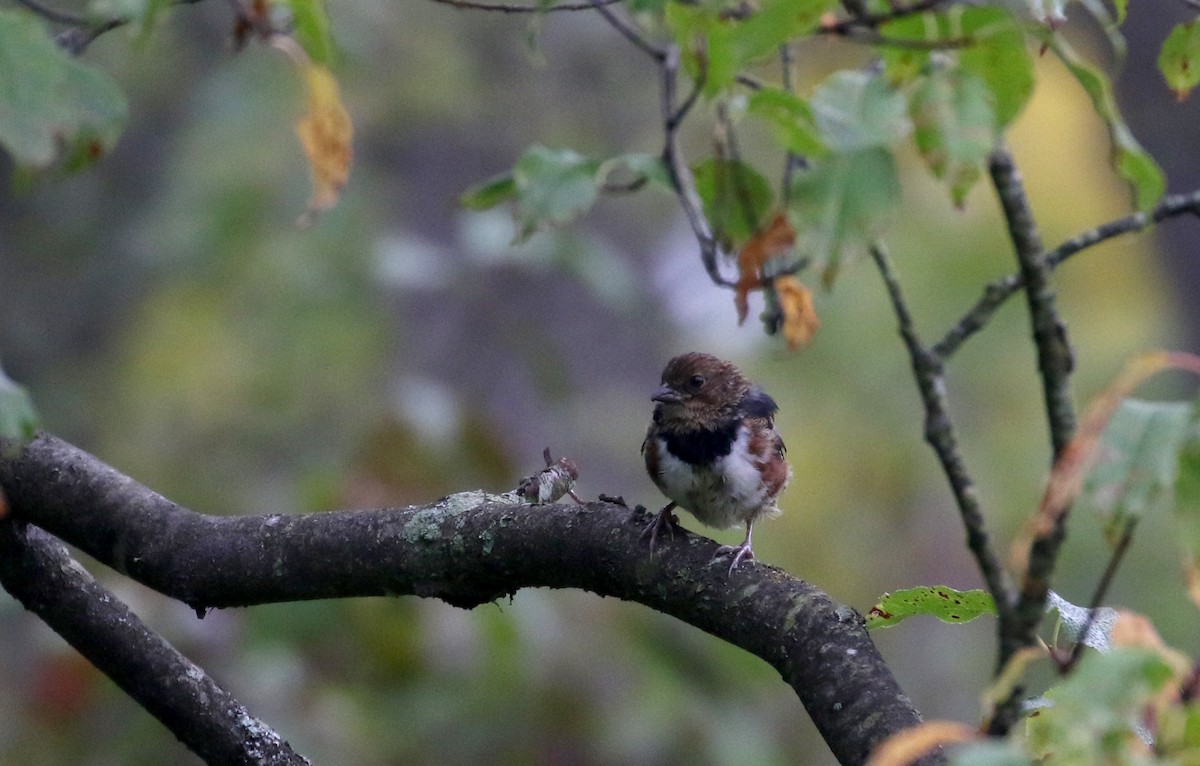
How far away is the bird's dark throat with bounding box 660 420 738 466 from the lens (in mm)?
3471

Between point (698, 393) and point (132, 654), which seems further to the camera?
point (698, 393)

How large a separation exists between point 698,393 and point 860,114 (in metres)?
2.34

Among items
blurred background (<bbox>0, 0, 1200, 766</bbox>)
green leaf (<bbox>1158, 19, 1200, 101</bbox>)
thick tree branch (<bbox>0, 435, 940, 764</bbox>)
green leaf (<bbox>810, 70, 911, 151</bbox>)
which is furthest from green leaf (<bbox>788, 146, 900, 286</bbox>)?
blurred background (<bbox>0, 0, 1200, 766</bbox>)

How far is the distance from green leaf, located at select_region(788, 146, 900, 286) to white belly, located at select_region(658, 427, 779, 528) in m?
2.05

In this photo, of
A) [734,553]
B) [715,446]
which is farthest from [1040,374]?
[715,446]

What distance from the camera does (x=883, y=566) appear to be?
7457 millimetres

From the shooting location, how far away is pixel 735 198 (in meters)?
1.63

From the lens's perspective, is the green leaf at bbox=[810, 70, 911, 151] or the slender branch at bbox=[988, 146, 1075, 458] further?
the slender branch at bbox=[988, 146, 1075, 458]

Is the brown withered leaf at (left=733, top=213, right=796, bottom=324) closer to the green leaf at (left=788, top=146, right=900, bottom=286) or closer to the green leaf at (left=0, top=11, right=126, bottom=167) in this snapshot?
the green leaf at (left=788, top=146, right=900, bottom=286)

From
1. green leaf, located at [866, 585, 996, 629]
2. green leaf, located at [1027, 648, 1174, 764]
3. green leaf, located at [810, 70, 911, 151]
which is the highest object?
green leaf, located at [810, 70, 911, 151]

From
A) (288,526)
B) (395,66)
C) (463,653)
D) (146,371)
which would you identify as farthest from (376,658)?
(395,66)

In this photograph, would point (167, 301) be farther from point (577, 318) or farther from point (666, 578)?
point (666, 578)

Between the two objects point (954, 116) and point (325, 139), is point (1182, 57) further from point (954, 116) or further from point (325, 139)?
point (325, 139)

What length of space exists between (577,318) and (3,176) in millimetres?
3758
